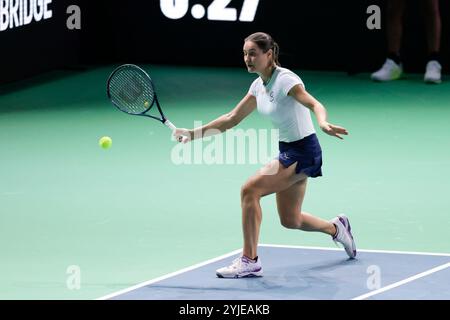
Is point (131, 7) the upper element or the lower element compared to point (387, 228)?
upper

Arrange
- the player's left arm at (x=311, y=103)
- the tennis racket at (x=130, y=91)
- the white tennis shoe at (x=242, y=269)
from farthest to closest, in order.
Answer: the tennis racket at (x=130, y=91) < the white tennis shoe at (x=242, y=269) < the player's left arm at (x=311, y=103)

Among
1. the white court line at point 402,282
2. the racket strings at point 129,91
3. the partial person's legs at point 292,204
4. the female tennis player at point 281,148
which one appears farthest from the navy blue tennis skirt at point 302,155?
the racket strings at point 129,91

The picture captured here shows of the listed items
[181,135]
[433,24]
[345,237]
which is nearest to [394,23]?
[433,24]

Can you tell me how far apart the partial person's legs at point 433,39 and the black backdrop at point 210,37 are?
418 millimetres

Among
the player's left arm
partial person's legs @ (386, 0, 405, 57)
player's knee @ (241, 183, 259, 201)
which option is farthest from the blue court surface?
partial person's legs @ (386, 0, 405, 57)

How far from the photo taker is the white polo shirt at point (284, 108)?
885cm

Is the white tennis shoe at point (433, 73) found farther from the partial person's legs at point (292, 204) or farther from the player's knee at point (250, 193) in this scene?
the player's knee at point (250, 193)

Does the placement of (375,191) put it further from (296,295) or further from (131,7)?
(131,7)

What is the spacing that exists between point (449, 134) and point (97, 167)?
3899 mm

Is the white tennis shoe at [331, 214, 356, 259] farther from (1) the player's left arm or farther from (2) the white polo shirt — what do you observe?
(1) the player's left arm

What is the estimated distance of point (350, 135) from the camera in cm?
1393

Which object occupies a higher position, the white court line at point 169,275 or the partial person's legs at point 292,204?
the partial person's legs at point 292,204

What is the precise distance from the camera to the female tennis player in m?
8.81

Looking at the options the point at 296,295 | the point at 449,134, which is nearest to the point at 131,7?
the point at 449,134
